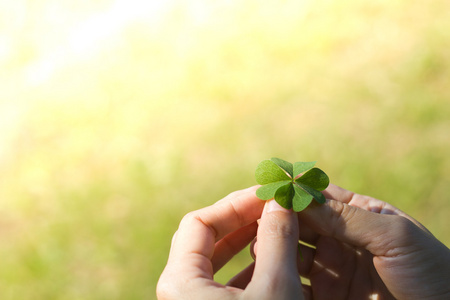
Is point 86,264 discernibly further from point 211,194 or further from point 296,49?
point 296,49

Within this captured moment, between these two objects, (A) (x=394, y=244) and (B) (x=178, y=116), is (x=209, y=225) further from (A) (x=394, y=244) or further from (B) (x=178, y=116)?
(B) (x=178, y=116)

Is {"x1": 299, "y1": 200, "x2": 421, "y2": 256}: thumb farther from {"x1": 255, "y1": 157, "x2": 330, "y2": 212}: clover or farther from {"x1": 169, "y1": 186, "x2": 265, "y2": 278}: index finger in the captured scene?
{"x1": 169, "y1": 186, "x2": 265, "y2": 278}: index finger

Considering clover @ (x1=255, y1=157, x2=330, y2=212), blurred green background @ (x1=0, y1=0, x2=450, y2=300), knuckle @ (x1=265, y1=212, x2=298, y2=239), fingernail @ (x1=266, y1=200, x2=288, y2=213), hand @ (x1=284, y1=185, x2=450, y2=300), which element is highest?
blurred green background @ (x1=0, y1=0, x2=450, y2=300)

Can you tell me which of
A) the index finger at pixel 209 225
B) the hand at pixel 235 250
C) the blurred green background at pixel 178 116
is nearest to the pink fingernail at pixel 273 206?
the hand at pixel 235 250

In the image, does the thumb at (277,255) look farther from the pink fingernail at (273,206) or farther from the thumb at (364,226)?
the thumb at (364,226)

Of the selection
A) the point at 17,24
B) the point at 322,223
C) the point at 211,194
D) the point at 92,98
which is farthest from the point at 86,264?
the point at 17,24

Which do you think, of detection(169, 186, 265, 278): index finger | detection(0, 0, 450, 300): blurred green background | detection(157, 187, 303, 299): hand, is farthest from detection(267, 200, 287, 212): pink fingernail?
detection(0, 0, 450, 300): blurred green background
